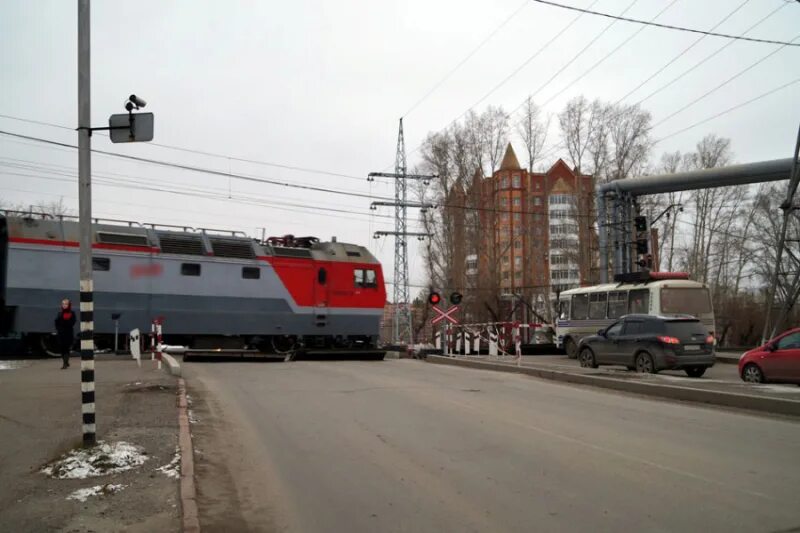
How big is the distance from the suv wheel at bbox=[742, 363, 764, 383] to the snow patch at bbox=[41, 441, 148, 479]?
533 inches

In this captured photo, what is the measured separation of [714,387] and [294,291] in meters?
16.3

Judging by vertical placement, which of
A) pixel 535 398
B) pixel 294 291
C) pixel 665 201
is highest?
pixel 665 201

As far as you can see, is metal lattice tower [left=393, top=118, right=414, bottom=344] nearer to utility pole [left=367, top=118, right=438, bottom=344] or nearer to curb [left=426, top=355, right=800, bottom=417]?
utility pole [left=367, top=118, right=438, bottom=344]

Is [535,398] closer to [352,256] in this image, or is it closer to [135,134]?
[135,134]

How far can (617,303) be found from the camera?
25.5 meters

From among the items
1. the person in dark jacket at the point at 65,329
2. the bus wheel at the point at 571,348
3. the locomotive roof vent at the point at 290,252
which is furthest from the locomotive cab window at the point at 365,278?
the person in dark jacket at the point at 65,329

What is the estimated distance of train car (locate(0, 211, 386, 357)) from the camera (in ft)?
70.5

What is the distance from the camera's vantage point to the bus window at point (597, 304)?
86.5 ft

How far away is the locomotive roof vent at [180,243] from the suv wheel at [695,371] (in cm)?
1683

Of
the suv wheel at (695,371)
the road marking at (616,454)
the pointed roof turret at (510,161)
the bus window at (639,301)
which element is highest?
the pointed roof turret at (510,161)

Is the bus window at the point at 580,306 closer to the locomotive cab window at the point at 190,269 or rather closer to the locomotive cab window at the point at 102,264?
the locomotive cab window at the point at 190,269

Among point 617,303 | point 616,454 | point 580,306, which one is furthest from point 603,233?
point 616,454

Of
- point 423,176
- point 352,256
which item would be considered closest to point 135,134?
point 352,256

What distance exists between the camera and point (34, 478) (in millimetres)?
6395
